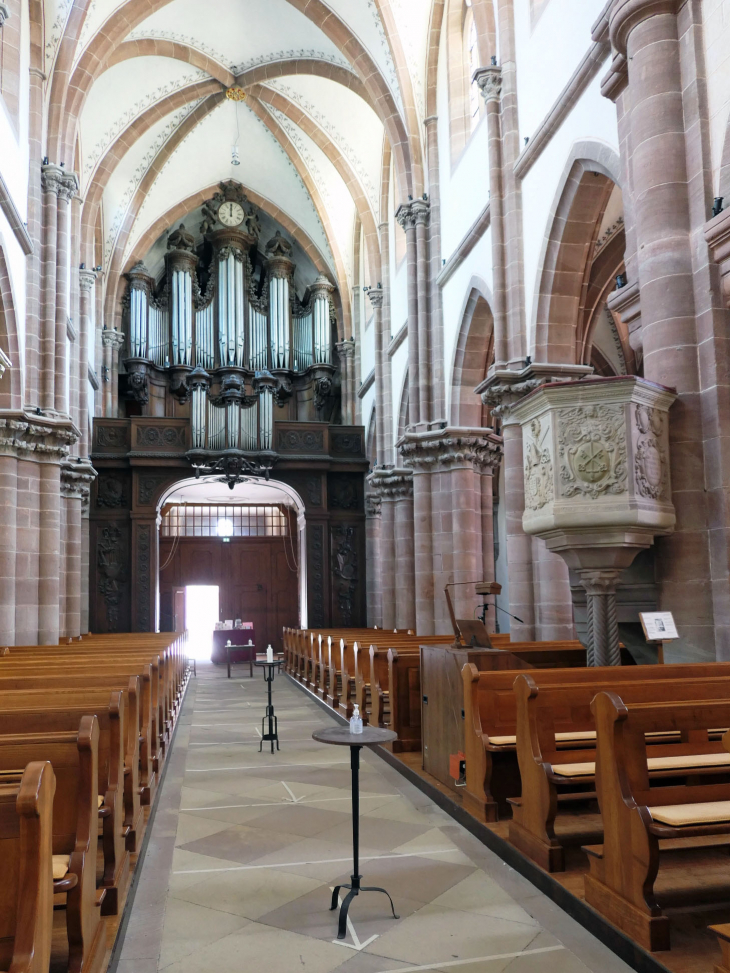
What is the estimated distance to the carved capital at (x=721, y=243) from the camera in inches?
242

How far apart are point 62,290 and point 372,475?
7910 mm

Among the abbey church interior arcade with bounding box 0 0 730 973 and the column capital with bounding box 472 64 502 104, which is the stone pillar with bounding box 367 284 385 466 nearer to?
the abbey church interior arcade with bounding box 0 0 730 973

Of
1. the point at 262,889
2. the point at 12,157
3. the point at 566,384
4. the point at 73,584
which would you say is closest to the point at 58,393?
the point at 12,157

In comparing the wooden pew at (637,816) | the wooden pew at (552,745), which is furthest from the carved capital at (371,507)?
the wooden pew at (637,816)

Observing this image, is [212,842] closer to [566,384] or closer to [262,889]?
[262,889]

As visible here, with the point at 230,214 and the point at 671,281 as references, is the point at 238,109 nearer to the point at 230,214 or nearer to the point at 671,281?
the point at 230,214

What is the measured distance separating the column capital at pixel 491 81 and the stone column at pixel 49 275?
7.16 metres

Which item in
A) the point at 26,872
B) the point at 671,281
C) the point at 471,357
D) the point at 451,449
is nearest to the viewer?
the point at 26,872

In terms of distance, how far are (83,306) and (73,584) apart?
6.15m

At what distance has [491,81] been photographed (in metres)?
11.9

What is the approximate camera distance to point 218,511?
87.9 feet

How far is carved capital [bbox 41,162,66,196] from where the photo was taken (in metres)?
14.3

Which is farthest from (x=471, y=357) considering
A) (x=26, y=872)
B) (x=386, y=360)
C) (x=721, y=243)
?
(x=26, y=872)

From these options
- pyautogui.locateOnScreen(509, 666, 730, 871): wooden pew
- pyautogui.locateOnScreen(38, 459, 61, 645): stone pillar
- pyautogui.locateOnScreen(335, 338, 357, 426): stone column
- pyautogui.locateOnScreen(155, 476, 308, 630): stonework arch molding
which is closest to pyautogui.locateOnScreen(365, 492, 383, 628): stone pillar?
pyautogui.locateOnScreen(155, 476, 308, 630): stonework arch molding
